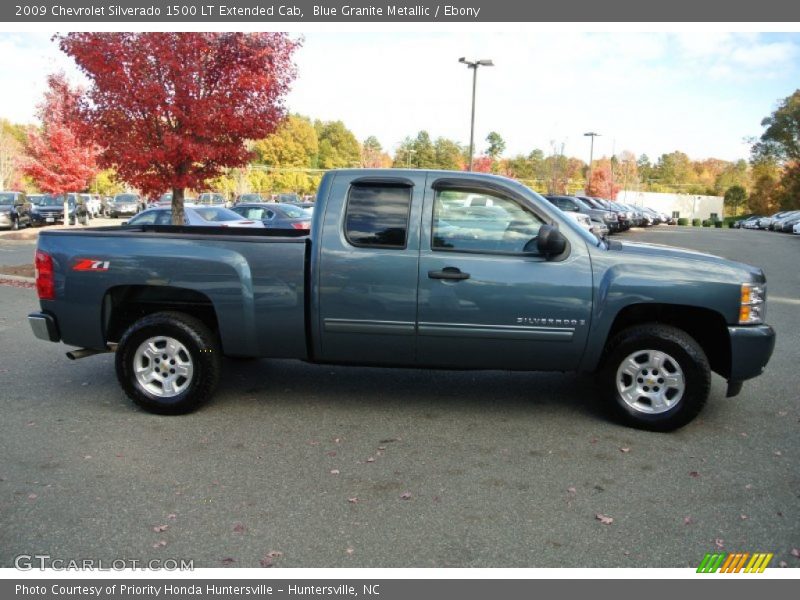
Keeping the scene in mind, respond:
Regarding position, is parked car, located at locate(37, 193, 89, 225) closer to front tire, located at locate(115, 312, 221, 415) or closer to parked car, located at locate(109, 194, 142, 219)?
parked car, located at locate(109, 194, 142, 219)

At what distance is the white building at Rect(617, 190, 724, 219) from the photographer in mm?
84688

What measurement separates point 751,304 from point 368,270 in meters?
2.88

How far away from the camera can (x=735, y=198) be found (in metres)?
88.2

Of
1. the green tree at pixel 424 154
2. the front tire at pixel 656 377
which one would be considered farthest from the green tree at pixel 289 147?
the front tire at pixel 656 377

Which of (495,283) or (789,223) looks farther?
(789,223)

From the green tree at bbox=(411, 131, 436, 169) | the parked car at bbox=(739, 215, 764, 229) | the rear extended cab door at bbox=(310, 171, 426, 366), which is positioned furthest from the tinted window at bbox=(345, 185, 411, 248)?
the green tree at bbox=(411, 131, 436, 169)

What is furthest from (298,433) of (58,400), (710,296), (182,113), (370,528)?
(182,113)

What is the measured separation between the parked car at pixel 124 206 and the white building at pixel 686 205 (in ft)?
200

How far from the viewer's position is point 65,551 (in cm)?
331

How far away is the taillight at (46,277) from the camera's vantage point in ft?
17.9

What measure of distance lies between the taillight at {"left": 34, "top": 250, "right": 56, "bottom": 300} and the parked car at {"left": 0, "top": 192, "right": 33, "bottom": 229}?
26.7 metres

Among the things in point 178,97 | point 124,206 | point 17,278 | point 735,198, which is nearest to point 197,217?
point 178,97

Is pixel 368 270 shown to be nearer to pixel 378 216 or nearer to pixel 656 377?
pixel 378 216

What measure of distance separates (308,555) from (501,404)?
9.09 feet
